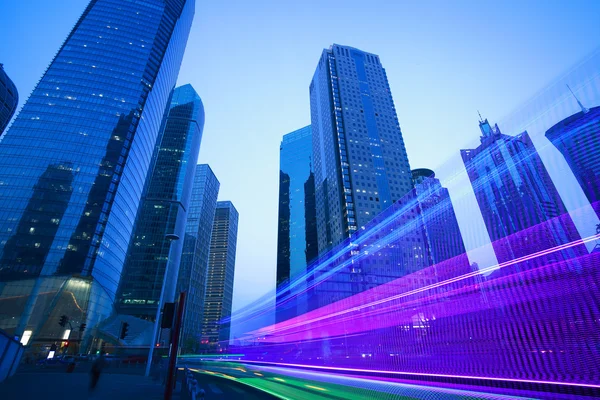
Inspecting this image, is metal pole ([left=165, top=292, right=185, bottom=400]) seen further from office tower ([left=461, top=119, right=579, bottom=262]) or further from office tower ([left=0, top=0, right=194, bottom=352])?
office tower ([left=0, top=0, right=194, bottom=352])

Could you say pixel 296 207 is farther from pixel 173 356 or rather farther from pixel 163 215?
pixel 173 356

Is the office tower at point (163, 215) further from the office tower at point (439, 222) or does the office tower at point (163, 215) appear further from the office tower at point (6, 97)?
the office tower at point (439, 222)

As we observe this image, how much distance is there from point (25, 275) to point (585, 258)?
79.8m

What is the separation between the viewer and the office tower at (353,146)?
9575 cm

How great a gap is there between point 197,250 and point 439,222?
489ft

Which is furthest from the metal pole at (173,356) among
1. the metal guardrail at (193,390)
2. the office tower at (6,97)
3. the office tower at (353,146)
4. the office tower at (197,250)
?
the office tower at (197,250)

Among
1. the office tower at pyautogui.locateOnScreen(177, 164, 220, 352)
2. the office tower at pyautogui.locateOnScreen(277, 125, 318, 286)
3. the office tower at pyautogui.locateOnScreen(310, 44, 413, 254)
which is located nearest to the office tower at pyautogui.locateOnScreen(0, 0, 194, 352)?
the office tower at pyautogui.locateOnScreen(310, 44, 413, 254)

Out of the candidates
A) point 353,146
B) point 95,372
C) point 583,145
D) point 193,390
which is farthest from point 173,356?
point 353,146

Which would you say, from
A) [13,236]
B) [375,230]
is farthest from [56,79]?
[375,230]

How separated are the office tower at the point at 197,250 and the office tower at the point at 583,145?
139112 millimetres

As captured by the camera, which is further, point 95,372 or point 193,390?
point 95,372

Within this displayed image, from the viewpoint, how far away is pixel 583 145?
8.86m

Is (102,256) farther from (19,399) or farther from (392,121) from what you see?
(392,121)

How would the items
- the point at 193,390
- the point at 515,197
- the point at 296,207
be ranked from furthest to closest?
1. the point at 296,207
2. the point at 515,197
3. the point at 193,390
